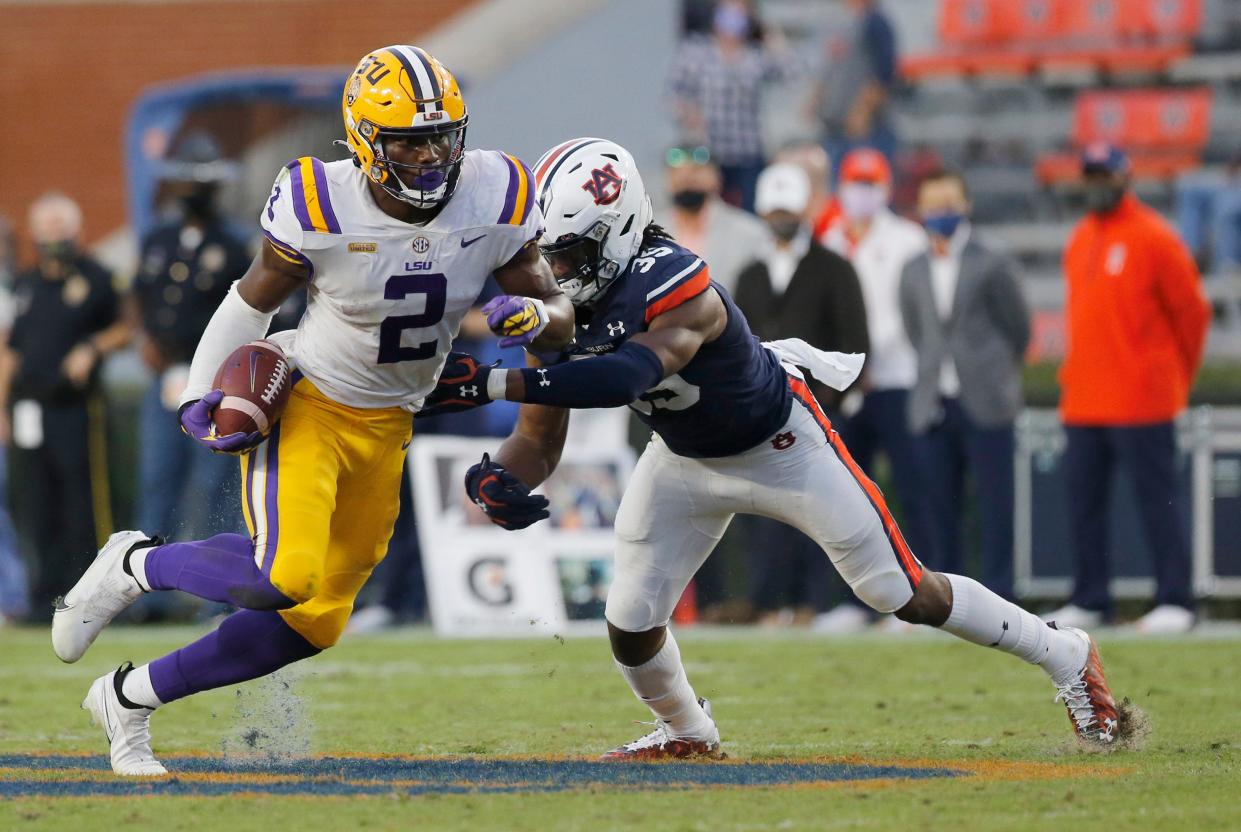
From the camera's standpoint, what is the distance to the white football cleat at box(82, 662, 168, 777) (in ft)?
16.0

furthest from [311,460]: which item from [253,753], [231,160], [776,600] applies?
[231,160]

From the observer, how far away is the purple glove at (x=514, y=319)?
4.50m

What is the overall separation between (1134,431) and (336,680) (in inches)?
138

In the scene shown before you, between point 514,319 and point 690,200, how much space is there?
4.62 meters

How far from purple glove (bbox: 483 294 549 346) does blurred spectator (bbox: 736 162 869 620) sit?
3.90m

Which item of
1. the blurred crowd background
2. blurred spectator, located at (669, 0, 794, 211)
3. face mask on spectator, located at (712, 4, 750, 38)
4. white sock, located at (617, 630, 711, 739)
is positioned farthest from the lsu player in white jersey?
face mask on spectator, located at (712, 4, 750, 38)

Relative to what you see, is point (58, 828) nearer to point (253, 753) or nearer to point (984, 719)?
point (253, 753)

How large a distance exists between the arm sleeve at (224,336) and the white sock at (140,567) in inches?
16.5

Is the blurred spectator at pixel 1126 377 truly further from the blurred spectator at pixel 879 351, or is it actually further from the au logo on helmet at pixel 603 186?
the au logo on helmet at pixel 603 186

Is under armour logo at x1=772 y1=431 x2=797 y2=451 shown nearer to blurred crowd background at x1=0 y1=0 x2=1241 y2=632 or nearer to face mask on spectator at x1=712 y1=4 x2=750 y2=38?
blurred crowd background at x1=0 y1=0 x2=1241 y2=632

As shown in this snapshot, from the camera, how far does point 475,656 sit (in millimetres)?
8047

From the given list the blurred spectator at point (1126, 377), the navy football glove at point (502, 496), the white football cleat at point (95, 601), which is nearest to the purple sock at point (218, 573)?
the white football cleat at point (95, 601)

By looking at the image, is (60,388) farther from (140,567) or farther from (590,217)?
(590,217)

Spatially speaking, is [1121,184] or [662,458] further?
[1121,184]
